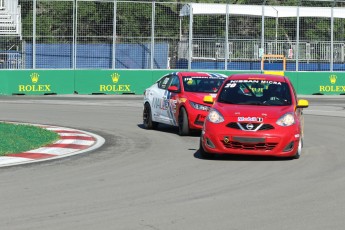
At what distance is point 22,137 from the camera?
54.4ft

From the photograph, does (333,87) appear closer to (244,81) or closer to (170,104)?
(170,104)

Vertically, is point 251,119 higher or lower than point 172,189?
higher

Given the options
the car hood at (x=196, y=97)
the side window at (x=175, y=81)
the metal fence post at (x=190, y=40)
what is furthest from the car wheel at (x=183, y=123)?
the metal fence post at (x=190, y=40)

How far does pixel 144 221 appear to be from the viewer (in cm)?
848

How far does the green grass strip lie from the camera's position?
14946 mm

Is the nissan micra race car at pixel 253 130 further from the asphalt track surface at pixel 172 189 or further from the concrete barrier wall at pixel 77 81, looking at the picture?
the concrete barrier wall at pixel 77 81

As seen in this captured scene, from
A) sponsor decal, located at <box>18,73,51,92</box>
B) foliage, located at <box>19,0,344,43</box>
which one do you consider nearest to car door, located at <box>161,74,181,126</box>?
sponsor decal, located at <box>18,73,51,92</box>

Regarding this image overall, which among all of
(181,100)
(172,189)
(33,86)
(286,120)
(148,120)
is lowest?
(172,189)

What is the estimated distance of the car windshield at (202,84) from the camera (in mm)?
18375

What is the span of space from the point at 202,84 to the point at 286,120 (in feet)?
16.9

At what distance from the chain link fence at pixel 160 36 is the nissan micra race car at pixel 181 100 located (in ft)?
52.1

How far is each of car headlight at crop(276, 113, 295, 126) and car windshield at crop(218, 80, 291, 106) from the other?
0.71m

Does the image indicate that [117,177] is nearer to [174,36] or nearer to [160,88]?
[160,88]

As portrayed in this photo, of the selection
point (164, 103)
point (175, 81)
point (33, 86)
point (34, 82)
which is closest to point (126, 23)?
point (34, 82)
